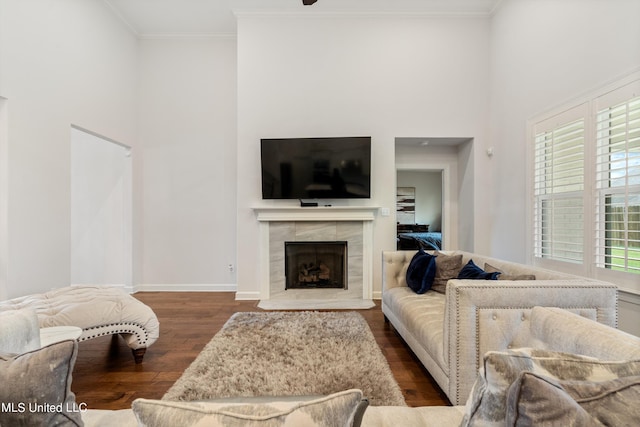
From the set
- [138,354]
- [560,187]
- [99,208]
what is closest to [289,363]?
[138,354]

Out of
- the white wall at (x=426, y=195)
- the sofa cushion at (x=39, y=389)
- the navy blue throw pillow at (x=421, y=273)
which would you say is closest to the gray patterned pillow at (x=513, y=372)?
the sofa cushion at (x=39, y=389)

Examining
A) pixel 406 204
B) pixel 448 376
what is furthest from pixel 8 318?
pixel 406 204

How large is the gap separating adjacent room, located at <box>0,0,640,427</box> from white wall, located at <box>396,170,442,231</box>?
14 cm

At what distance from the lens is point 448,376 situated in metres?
1.73

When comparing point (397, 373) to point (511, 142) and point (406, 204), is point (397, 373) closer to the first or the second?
point (511, 142)

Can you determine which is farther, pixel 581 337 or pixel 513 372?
pixel 581 337

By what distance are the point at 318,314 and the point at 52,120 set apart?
3.57 meters

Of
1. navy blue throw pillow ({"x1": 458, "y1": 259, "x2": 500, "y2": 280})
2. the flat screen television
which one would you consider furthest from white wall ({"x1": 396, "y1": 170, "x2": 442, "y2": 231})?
navy blue throw pillow ({"x1": 458, "y1": 259, "x2": 500, "y2": 280})

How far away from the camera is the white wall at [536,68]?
240 centimetres

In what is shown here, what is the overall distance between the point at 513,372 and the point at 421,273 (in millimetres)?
2282

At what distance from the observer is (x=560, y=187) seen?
10.0 feet

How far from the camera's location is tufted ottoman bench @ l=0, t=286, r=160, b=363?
217 centimetres

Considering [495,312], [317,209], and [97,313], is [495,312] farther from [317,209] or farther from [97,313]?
[317,209]

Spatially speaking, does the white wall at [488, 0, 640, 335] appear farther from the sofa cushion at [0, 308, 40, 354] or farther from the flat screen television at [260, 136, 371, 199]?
the sofa cushion at [0, 308, 40, 354]
